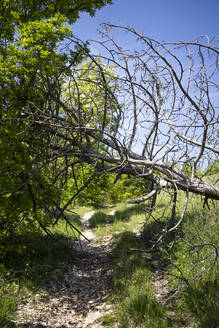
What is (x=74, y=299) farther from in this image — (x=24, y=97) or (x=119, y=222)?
(x=119, y=222)

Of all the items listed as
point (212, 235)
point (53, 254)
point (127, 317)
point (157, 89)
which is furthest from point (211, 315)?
point (53, 254)

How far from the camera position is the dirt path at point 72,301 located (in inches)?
169

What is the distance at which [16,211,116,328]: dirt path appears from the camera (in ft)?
14.1

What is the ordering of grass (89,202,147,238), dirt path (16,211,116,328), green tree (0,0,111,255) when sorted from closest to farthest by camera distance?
dirt path (16,211,116,328), green tree (0,0,111,255), grass (89,202,147,238)

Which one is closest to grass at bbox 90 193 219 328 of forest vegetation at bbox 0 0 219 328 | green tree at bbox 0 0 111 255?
forest vegetation at bbox 0 0 219 328

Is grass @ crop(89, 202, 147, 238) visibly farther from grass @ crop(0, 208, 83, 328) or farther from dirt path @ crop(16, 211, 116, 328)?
grass @ crop(0, 208, 83, 328)

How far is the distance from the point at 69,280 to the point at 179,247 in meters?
3.11

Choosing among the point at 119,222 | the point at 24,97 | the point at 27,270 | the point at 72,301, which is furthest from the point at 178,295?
the point at 119,222

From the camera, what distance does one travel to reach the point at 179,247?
5914 mm

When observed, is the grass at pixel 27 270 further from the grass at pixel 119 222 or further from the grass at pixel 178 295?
the grass at pixel 119 222

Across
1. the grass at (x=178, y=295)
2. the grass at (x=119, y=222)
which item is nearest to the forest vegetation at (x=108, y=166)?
the grass at (x=178, y=295)

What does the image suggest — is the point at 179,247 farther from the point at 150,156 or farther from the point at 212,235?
the point at 150,156

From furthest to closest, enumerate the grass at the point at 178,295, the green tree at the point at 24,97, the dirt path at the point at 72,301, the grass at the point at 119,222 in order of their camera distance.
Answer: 1. the grass at the point at 119,222
2. the green tree at the point at 24,97
3. the dirt path at the point at 72,301
4. the grass at the point at 178,295

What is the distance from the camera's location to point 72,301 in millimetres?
5199
